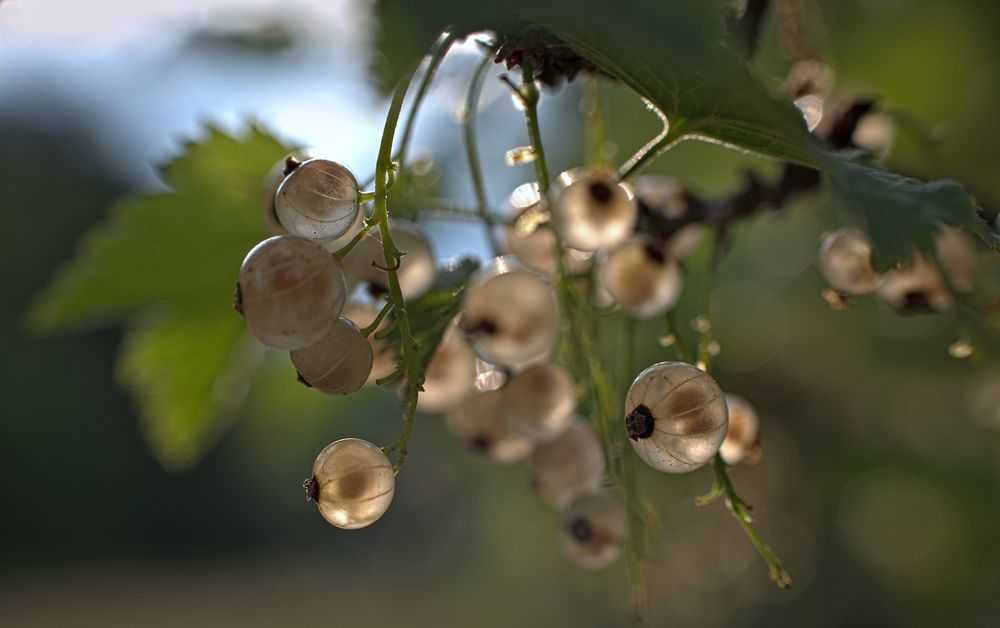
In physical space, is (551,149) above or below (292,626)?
above

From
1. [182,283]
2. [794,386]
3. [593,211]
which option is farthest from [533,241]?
[794,386]

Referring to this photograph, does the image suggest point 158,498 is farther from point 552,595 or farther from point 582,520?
point 582,520

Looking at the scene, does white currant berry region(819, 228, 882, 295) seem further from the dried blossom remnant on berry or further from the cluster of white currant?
the dried blossom remnant on berry

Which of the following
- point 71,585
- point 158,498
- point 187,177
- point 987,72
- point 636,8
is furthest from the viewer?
point 158,498

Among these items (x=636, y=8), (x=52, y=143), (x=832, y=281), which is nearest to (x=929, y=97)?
(x=832, y=281)

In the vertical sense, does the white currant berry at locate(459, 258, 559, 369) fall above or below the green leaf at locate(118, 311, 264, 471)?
above

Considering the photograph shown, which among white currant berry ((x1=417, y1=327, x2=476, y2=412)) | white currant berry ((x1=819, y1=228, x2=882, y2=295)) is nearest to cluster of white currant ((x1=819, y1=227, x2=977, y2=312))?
white currant berry ((x1=819, y1=228, x2=882, y2=295))

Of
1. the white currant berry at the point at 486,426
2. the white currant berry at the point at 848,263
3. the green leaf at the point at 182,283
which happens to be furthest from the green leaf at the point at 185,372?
the white currant berry at the point at 848,263

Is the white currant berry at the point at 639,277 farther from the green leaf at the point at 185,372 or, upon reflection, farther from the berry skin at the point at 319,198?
the green leaf at the point at 185,372
